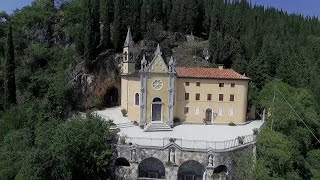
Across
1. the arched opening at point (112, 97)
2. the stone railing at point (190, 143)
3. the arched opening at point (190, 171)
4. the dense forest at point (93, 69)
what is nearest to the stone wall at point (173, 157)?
the stone railing at point (190, 143)

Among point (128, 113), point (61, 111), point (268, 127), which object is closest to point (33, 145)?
point (61, 111)

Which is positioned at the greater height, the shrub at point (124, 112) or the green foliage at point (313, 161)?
the shrub at point (124, 112)

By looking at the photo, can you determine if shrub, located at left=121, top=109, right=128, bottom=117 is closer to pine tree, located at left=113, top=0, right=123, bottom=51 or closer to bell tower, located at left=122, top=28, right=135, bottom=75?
bell tower, located at left=122, top=28, right=135, bottom=75

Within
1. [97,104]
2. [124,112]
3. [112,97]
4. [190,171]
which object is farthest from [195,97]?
[112,97]

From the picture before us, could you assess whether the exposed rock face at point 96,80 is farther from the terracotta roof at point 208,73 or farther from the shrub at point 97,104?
the terracotta roof at point 208,73

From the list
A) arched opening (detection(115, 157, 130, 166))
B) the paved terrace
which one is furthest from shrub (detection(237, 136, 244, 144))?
arched opening (detection(115, 157, 130, 166))

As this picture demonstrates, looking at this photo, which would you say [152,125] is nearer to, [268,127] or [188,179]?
[188,179]

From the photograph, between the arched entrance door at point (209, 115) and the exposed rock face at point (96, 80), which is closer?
the arched entrance door at point (209, 115)
